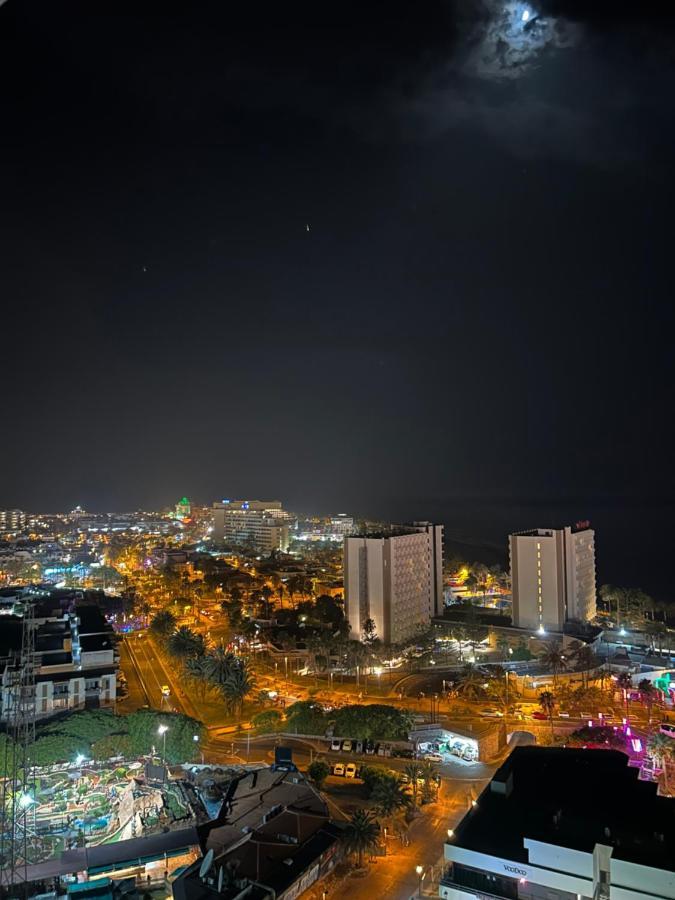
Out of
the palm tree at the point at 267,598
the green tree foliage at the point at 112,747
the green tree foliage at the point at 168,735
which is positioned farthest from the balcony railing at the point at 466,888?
the palm tree at the point at 267,598

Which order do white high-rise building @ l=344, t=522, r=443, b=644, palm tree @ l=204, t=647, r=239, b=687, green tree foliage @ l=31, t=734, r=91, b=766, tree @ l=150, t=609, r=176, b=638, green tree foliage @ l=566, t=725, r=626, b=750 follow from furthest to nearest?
white high-rise building @ l=344, t=522, r=443, b=644 → tree @ l=150, t=609, r=176, b=638 → palm tree @ l=204, t=647, r=239, b=687 → green tree foliage @ l=566, t=725, r=626, b=750 → green tree foliage @ l=31, t=734, r=91, b=766

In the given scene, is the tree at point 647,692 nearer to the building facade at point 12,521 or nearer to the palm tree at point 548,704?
the palm tree at point 548,704

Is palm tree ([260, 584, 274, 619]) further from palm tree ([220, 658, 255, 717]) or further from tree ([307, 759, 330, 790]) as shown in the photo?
tree ([307, 759, 330, 790])

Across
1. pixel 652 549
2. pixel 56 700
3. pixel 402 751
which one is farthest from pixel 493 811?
pixel 652 549

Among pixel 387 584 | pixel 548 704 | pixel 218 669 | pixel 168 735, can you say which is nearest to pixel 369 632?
pixel 387 584

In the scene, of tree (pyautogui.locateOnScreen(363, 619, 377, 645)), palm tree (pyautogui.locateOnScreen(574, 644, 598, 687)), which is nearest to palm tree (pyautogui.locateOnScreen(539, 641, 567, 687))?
palm tree (pyautogui.locateOnScreen(574, 644, 598, 687))

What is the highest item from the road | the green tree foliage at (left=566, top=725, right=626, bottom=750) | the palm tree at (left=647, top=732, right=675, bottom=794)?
the palm tree at (left=647, top=732, right=675, bottom=794)

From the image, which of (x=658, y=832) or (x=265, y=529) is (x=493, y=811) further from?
(x=265, y=529)
